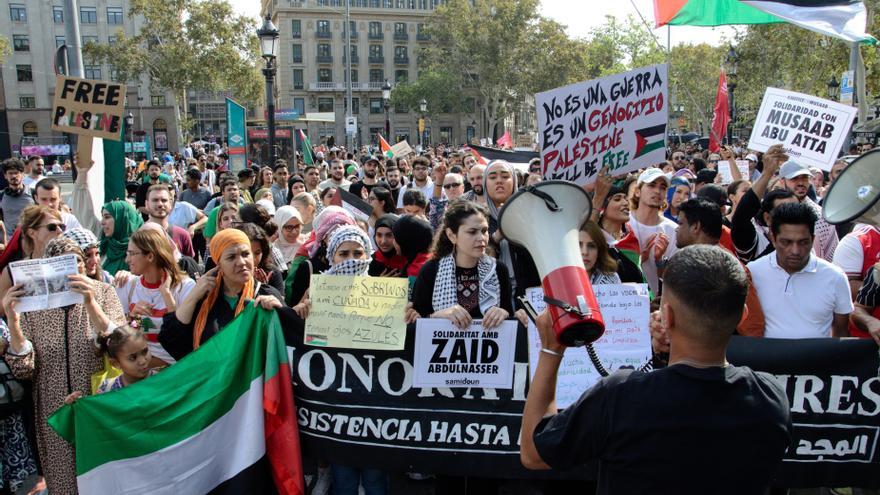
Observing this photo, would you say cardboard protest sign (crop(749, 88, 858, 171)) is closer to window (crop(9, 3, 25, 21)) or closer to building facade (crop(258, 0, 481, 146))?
window (crop(9, 3, 25, 21))

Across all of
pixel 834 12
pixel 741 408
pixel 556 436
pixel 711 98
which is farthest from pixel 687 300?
pixel 711 98

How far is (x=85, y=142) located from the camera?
267 inches

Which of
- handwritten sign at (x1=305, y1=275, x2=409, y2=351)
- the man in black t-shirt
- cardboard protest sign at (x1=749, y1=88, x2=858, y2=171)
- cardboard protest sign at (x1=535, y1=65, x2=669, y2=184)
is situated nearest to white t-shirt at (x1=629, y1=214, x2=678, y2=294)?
cardboard protest sign at (x1=535, y1=65, x2=669, y2=184)

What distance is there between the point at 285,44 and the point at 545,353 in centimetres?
8537

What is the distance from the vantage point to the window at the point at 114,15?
6406cm

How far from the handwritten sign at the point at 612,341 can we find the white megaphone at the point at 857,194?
3.57ft

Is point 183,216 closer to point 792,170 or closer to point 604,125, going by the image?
point 604,125

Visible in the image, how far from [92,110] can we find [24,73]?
66.2m

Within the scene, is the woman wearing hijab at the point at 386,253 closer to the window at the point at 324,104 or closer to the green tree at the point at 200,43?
the green tree at the point at 200,43

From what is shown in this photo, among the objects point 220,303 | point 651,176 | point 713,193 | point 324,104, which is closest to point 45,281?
point 220,303

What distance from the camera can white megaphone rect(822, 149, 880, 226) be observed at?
3490 mm

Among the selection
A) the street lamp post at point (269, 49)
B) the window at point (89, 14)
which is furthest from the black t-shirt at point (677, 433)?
the window at point (89, 14)

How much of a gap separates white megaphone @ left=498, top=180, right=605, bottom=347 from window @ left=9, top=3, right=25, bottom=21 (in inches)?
2817

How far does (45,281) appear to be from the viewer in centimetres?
369
